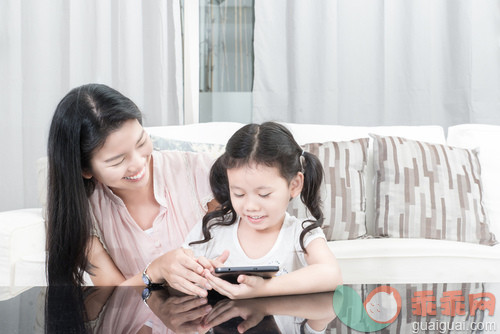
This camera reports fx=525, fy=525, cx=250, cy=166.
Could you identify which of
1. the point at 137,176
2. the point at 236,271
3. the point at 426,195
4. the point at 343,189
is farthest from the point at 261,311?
the point at 426,195

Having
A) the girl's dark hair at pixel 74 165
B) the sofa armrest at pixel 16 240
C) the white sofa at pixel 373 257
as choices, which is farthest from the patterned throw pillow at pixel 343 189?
the sofa armrest at pixel 16 240

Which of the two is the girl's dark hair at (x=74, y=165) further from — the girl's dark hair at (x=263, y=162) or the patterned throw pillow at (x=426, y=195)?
the patterned throw pillow at (x=426, y=195)

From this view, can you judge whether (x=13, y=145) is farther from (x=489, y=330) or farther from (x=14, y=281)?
(x=489, y=330)

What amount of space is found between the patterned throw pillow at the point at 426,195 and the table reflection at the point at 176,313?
1.01 meters

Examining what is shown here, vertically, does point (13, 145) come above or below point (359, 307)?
above

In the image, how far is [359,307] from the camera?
89 centimetres

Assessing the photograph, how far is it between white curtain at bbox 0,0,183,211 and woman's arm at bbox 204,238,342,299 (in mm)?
1644

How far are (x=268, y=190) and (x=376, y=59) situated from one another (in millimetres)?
1826

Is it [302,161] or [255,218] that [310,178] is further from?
[255,218]

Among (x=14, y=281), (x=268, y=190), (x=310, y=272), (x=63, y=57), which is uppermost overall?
(x=63, y=57)

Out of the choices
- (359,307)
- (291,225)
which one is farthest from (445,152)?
(359,307)

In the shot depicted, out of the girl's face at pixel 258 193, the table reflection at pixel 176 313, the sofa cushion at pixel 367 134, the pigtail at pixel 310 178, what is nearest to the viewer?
the table reflection at pixel 176 313

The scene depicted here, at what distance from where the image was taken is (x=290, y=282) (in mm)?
1039

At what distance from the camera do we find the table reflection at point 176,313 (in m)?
0.77
